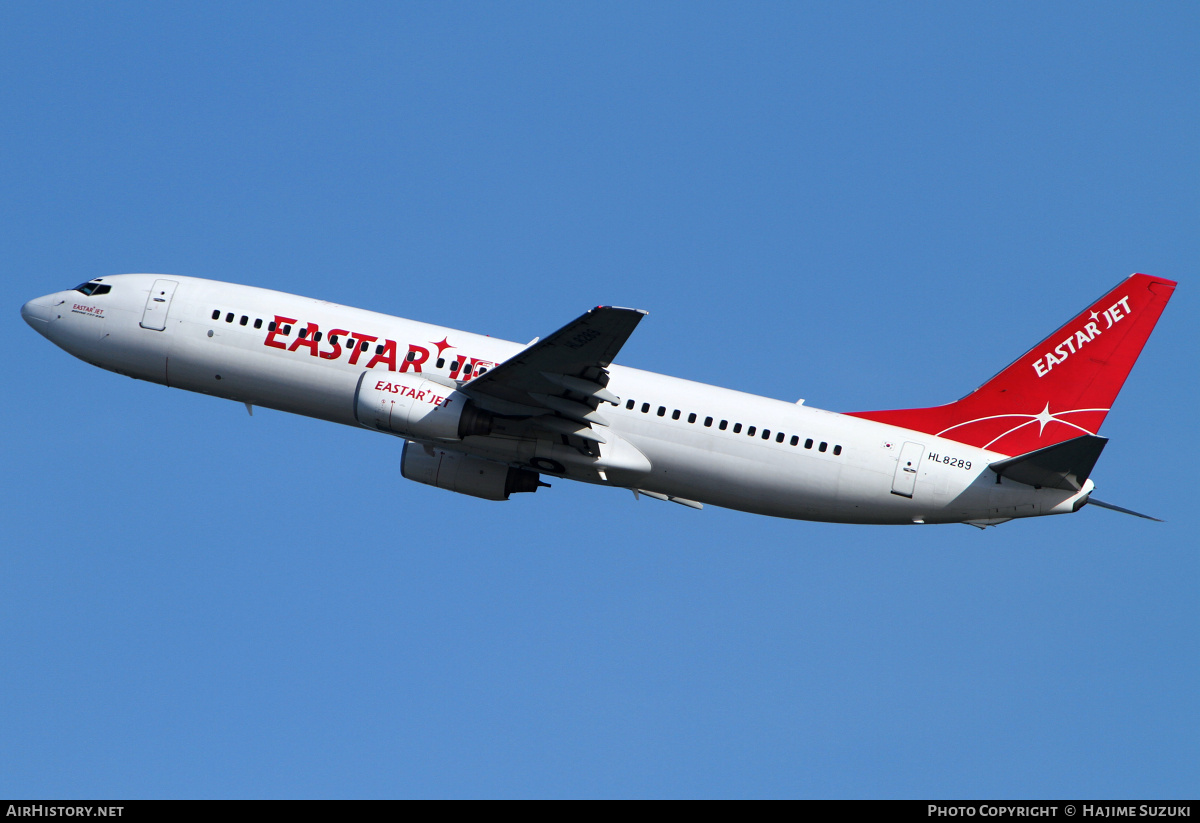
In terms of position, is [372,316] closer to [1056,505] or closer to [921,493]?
[921,493]

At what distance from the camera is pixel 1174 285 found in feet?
122

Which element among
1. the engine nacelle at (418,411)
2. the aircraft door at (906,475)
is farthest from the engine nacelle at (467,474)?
the aircraft door at (906,475)

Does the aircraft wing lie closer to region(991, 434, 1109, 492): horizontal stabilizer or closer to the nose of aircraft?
region(991, 434, 1109, 492): horizontal stabilizer

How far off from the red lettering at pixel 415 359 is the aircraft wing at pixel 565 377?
277cm

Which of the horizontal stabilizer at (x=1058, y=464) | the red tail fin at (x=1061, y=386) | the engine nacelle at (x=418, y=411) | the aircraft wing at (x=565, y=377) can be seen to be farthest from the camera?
the red tail fin at (x=1061, y=386)

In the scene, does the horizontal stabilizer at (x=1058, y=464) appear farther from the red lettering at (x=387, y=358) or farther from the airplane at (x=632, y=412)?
the red lettering at (x=387, y=358)

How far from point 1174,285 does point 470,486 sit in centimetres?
2308

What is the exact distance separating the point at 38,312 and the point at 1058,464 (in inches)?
1320

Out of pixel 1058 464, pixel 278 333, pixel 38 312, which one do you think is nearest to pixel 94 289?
pixel 38 312

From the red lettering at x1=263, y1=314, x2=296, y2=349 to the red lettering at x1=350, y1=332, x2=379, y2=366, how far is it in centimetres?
222

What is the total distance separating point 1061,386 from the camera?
37562 millimetres

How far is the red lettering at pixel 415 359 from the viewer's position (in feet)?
123

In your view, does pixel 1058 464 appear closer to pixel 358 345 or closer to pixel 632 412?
pixel 632 412

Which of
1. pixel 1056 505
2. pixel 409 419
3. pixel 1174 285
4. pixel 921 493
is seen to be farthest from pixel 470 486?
pixel 1174 285
